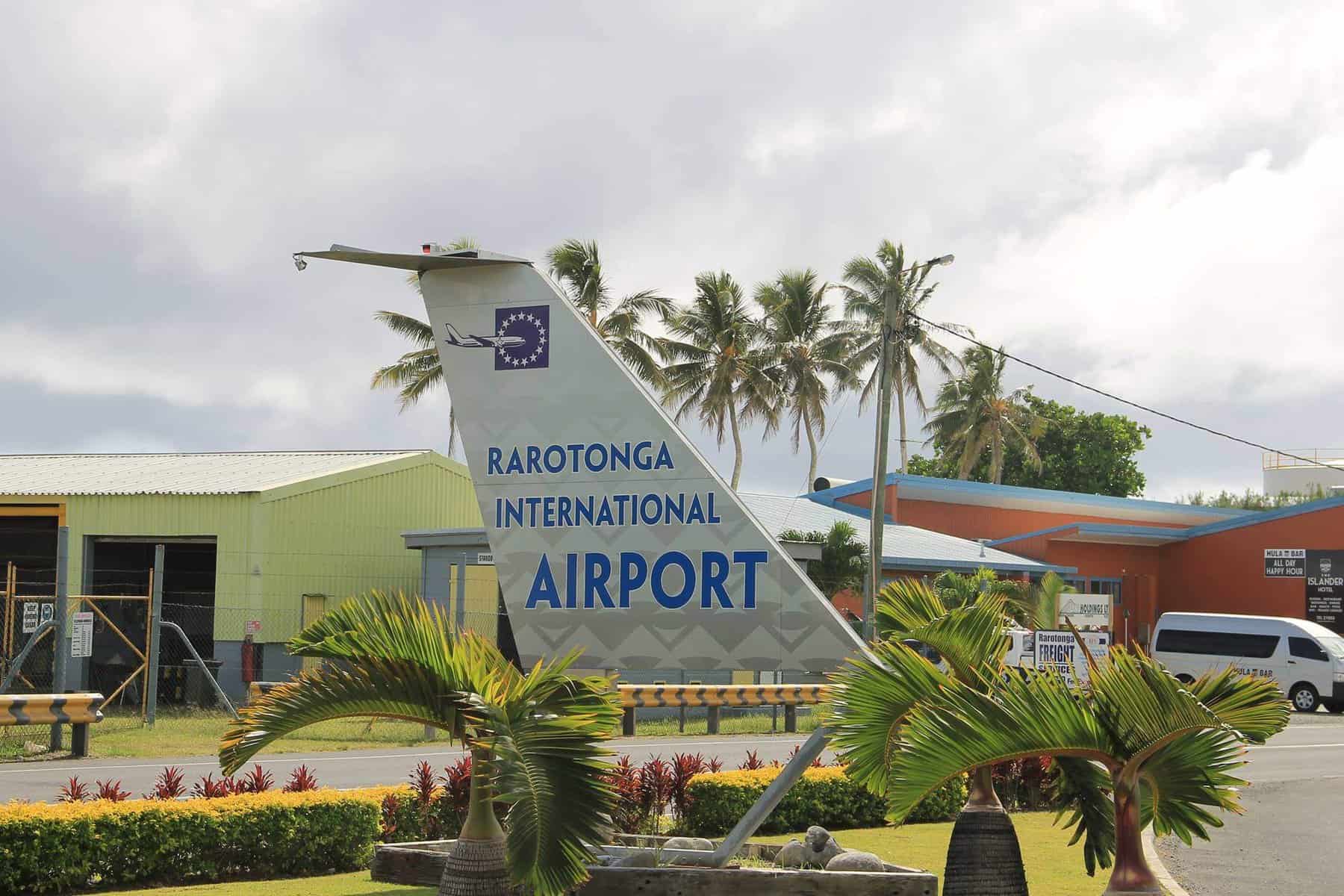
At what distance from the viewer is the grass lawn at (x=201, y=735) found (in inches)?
750

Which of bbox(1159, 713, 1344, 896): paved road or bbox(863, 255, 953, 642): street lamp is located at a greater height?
bbox(863, 255, 953, 642): street lamp

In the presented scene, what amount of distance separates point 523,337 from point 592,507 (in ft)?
3.75

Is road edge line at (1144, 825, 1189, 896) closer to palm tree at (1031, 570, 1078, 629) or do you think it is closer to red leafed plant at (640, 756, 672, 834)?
red leafed plant at (640, 756, 672, 834)

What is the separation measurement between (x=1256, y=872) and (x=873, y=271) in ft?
130

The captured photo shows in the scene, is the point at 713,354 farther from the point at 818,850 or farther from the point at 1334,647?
the point at 818,850

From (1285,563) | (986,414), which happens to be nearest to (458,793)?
(1285,563)

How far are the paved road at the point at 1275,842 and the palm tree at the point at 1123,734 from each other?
401 centimetres

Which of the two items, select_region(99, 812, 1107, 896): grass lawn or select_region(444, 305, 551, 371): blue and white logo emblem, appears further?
select_region(99, 812, 1107, 896): grass lawn

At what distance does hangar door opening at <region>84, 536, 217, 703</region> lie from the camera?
27.7m

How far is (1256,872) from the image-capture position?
12.1 meters

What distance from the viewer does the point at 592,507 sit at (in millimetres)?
8688

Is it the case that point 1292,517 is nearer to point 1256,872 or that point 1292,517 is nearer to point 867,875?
point 1256,872

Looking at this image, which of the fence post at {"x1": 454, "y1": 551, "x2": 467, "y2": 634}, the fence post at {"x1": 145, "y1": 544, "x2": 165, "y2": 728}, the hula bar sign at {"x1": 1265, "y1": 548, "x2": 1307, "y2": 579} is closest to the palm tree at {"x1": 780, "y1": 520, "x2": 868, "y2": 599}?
the fence post at {"x1": 454, "y1": 551, "x2": 467, "y2": 634}

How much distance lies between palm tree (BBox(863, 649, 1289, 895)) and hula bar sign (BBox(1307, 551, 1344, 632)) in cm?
3946
